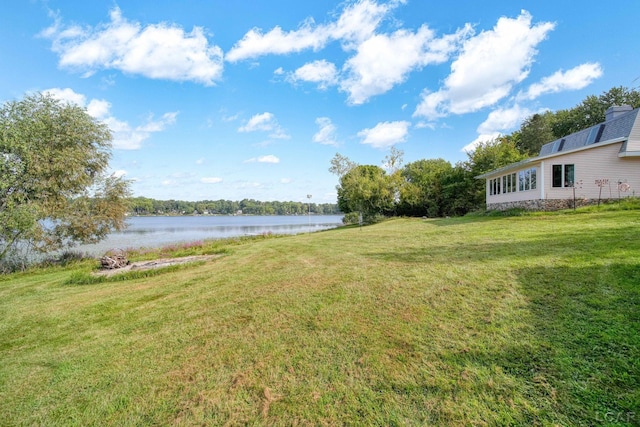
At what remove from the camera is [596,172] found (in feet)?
45.1

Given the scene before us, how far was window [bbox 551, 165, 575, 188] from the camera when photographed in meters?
13.9

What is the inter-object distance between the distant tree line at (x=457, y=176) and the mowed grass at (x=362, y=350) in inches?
885

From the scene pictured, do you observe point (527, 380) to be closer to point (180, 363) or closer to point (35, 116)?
point (180, 363)

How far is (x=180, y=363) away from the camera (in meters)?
3.11

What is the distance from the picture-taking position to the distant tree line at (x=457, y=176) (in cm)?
2558

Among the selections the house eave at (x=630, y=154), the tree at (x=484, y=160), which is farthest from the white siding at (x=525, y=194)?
the tree at (x=484, y=160)

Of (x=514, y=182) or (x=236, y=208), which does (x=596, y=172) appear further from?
(x=236, y=208)

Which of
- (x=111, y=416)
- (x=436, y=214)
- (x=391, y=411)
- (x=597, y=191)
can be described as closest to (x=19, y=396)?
(x=111, y=416)

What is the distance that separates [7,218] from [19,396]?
11.5m

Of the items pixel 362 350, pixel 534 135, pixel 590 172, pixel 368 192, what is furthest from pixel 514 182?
pixel 534 135

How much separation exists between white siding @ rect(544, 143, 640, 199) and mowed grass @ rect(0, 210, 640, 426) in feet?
34.9

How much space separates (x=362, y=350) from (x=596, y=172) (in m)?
17.1

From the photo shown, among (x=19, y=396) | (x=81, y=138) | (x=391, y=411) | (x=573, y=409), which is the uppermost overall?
(x=81, y=138)

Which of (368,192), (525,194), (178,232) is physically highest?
(368,192)
